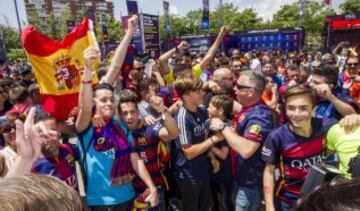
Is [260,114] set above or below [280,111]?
above

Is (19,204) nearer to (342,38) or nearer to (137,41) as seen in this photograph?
(137,41)

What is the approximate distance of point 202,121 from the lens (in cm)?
355

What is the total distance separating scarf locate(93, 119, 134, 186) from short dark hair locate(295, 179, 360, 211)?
223cm

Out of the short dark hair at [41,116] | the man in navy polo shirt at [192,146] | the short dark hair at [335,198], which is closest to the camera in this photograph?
the short dark hair at [335,198]

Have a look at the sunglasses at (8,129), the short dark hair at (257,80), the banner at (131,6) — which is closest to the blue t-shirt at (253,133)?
the short dark hair at (257,80)


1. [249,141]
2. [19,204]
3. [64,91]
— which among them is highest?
[19,204]

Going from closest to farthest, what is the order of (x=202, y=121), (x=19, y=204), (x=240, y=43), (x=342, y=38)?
(x=19, y=204)
(x=202, y=121)
(x=342, y=38)
(x=240, y=43)

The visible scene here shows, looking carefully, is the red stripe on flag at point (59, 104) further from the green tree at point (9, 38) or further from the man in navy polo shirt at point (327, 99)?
the green tree at point (9, 38)

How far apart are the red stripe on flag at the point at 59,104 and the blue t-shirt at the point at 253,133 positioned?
2121mm

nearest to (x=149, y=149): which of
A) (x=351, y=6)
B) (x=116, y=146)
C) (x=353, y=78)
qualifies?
(x=116, y=146)

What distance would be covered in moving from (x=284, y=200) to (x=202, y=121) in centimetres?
114

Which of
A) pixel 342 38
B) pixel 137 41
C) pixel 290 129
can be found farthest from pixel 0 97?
pixel 342 38

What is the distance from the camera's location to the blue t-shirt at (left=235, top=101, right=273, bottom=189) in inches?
115

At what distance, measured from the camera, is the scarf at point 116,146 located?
291 centimetres
